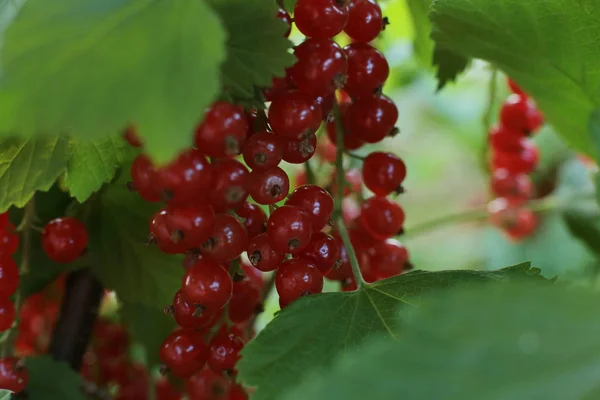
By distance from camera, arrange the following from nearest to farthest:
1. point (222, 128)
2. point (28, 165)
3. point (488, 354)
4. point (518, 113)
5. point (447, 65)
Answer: point (488, 354) → point (222, 128) → point (28, 165) → point (447, 65) → point (518, 113)

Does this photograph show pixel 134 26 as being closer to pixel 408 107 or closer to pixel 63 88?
pixel 63 88

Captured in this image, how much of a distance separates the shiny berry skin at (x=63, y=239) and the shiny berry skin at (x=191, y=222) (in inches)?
7.1

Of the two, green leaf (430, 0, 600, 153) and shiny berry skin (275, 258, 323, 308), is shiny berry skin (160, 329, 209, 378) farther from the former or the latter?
green leaf (430, 0, 600, 153)

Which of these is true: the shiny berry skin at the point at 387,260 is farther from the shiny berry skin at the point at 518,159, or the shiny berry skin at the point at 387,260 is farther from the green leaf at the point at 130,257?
the shiny berry skin at the point at 518,159

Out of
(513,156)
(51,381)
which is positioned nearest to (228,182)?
(51,381)

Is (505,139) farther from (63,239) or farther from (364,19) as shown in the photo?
(63,239)

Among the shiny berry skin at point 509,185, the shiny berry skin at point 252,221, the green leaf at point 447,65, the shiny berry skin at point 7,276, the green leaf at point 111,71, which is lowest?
the shiny berry skin at point 509,185

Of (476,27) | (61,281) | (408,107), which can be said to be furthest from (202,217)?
(408,107)

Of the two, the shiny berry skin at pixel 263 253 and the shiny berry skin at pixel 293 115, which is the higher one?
the shiny berry skin at pixel 293 115

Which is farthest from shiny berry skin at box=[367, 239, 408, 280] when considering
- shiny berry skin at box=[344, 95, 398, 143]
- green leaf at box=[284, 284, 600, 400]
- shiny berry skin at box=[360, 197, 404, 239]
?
green leaf at box=[284, 284, 600, 400]

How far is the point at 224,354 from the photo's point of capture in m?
0.54

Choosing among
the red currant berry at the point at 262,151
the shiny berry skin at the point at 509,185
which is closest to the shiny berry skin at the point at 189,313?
the red currant berry at the point at 262,151

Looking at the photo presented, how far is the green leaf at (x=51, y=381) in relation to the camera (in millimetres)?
667

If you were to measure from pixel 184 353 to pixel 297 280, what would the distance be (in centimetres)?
12
